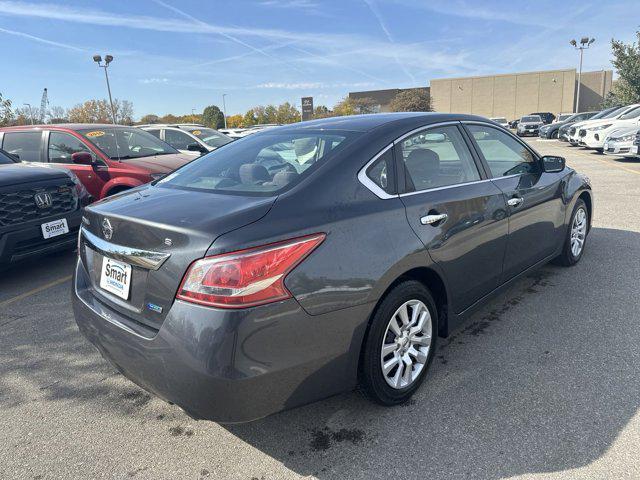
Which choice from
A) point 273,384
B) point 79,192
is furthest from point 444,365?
point 79,192

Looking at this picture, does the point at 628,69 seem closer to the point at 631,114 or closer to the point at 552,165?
the point at 631,114

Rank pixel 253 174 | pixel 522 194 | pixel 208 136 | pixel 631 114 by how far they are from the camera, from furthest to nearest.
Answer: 1. pixel 631 114
2. pixel 208 136
3. pixel 522 194
4. pixel 253 174

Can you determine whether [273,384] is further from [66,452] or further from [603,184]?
[603,184]

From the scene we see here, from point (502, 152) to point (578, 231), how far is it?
1.72 m

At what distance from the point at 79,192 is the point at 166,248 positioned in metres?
4.04

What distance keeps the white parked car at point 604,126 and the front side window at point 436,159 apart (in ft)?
46.7

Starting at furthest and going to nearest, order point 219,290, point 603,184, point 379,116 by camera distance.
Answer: point 603,184, point 379,116, point 219,290

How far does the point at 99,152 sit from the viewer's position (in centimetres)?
670

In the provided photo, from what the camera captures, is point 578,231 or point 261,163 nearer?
point 261,163

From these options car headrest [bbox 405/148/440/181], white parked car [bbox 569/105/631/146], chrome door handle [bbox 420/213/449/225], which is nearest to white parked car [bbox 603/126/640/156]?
white parked car [bbox 569/105/631/146]

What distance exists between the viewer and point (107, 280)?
244 centimetres

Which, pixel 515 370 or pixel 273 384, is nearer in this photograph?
pixel 273 384

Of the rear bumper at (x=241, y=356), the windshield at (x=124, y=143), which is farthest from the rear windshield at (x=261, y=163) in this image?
the windshield at (x=124, y=143)

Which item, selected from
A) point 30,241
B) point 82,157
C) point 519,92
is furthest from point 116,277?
point 519,92
